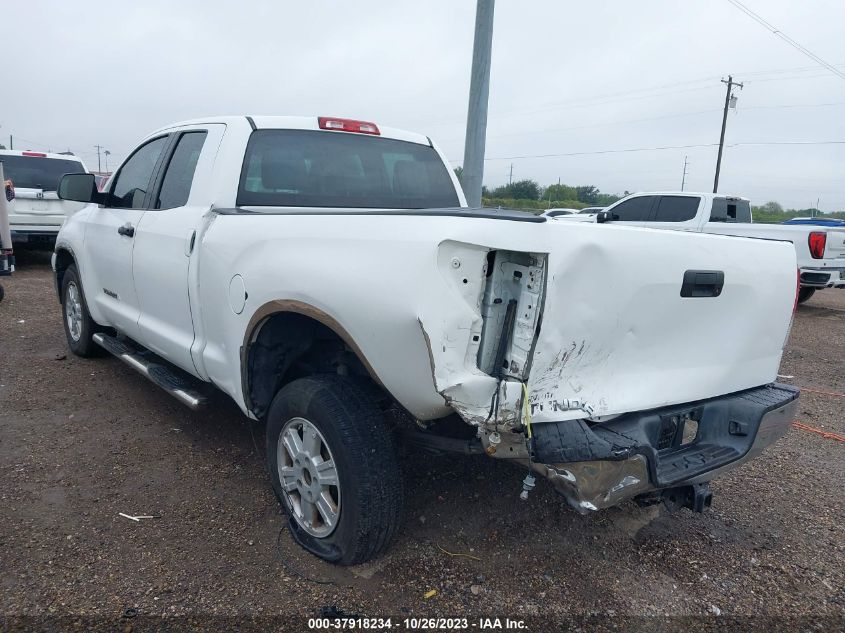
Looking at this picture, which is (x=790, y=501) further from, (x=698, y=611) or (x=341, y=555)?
(x=341, y=555)

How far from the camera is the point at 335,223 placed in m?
2.52

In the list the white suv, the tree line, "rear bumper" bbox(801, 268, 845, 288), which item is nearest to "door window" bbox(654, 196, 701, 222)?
"rear bumper" bbox(801, 268, 845, 288)

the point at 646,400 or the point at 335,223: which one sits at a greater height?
the point at 335,223

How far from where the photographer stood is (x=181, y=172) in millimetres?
3891

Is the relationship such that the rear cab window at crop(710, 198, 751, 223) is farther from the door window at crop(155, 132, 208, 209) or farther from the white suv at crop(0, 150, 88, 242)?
the white suv at crop(0, 150, 88, 242)

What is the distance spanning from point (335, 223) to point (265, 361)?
0.92 meters

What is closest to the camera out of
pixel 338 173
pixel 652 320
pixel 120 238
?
pixel 652 320

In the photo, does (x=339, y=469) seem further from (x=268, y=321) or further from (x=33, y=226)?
(x=33, y=226)

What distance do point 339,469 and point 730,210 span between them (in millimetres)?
12009

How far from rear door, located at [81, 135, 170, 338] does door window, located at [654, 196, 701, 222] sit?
32.6 feet

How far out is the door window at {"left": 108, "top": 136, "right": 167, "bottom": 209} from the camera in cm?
433

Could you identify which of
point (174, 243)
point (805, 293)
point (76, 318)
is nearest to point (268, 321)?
point (174, 243)

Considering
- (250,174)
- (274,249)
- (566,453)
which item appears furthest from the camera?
(250,174)

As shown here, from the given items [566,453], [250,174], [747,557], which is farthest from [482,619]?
[250,174]
